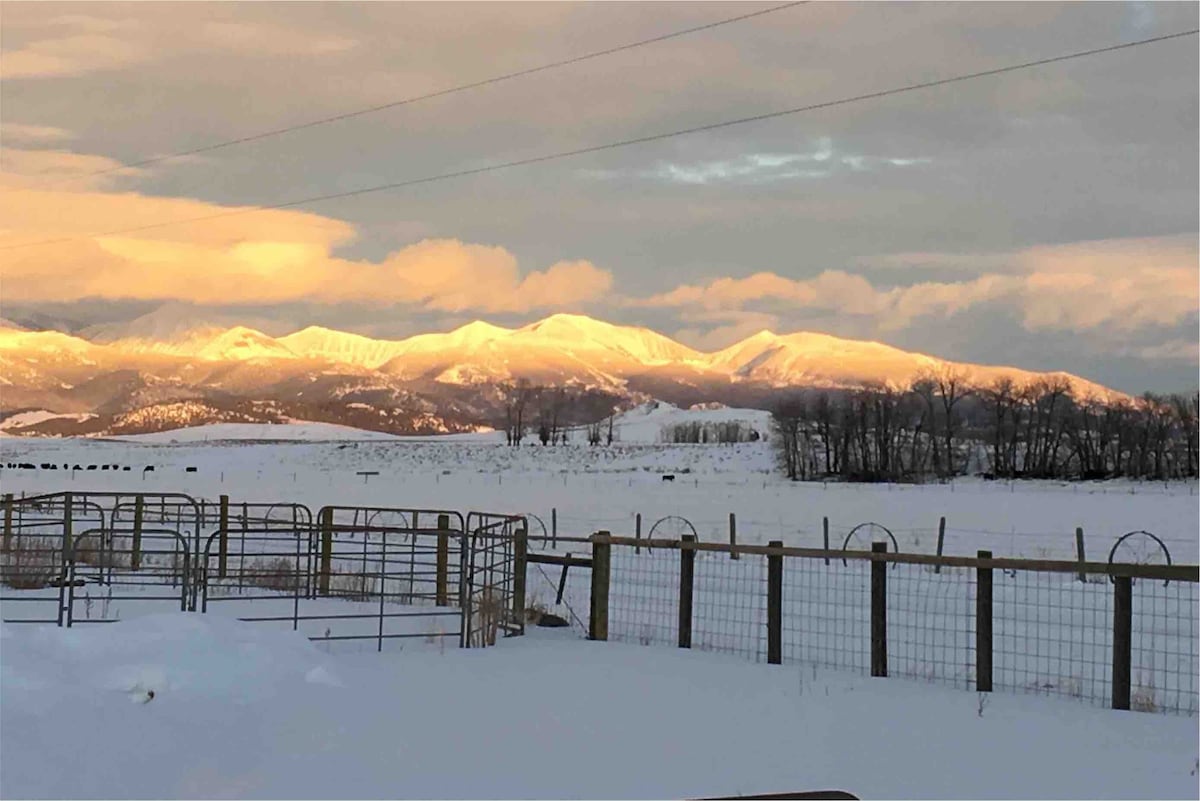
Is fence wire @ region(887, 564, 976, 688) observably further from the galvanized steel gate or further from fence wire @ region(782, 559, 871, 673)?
the galvanized steel gate

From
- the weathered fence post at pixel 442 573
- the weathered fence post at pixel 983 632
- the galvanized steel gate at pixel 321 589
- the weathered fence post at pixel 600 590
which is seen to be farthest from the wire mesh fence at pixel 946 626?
the weathered fence post at pixel 442 573

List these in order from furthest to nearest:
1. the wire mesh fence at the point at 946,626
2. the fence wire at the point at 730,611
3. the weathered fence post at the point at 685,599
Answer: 1. the fence wire at the point at 730,611
2. the weathered fence post at the point at 685,599
3. the wire mesh fence at the point at 946,626

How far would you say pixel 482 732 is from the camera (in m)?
9.34

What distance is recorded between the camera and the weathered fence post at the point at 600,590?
1455cm

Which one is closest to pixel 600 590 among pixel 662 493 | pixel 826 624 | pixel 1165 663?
pixel 826 624

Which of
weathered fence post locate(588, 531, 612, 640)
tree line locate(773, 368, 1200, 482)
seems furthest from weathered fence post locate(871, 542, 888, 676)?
tree line locate(773, 368, 1200, 482)

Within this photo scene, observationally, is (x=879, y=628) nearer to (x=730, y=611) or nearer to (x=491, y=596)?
(x=491, y=596)

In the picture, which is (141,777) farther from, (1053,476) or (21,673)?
(1053,476)

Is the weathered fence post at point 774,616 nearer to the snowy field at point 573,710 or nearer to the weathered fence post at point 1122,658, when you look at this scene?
the snowy field at point 573,710

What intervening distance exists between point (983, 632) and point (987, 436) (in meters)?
106

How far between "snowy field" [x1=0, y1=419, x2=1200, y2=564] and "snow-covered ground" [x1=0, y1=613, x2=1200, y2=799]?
68.9 ft

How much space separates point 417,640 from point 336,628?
1.27m

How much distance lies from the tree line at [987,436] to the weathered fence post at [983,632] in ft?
256

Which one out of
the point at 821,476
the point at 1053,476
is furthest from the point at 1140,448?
the point at 821,476
